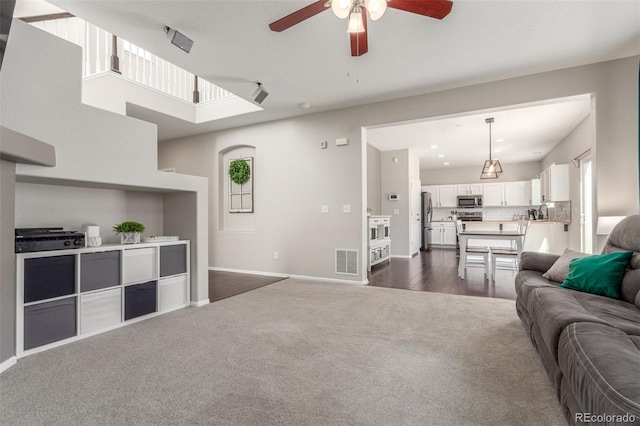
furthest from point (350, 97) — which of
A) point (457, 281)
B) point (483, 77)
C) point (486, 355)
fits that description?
point (486, 355)

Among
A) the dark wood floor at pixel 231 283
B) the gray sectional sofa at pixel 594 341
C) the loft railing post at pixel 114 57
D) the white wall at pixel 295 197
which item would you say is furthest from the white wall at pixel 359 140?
the loft railing post at pixel 114 57

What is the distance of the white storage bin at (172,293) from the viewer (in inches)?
129

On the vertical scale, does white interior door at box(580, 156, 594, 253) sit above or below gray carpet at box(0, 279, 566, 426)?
above

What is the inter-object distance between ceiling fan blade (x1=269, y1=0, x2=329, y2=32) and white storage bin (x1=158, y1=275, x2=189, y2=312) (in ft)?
8.96

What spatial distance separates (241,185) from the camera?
19.0 feet

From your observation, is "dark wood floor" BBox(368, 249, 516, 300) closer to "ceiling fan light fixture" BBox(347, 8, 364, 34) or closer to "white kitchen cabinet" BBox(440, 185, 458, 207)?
"ceiling fan light fixture" BBox(347, 8, 364, 34)

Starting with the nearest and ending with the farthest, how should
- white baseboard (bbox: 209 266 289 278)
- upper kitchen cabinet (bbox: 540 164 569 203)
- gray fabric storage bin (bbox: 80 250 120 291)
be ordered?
1. gray fabric storage bin (bbox: 80 250 120 291)
2. white baseboard (bbox: 209 266 289 278)
3. upper kitchen cabinet (bbox: 540 164 569 203)

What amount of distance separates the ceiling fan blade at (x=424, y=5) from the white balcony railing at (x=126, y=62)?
3.88 metres

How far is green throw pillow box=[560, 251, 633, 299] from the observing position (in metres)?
2.10

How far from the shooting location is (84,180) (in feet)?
8.46

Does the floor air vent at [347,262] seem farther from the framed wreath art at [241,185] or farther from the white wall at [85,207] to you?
the white wall at [85,207]

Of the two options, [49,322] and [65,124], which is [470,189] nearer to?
[65,124]

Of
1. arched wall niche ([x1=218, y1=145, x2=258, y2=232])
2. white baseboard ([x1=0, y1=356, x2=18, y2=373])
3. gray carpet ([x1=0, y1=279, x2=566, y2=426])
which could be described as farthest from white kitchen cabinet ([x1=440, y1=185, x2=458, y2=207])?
white baseboard ([x1=0, y1=356, x2=18, y2=373])
